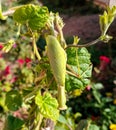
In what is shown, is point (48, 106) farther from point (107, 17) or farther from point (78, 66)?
point (107, 17)

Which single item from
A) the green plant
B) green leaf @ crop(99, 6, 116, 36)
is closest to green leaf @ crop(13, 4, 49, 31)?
the green plant

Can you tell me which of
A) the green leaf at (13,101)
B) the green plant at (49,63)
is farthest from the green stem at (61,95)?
the green leaf at (13,101)

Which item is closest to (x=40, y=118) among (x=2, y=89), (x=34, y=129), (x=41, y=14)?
(x=34, y=129)

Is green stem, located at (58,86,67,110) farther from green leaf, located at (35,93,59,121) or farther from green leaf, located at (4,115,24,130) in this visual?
green leaf, located at (4,115,24,130)

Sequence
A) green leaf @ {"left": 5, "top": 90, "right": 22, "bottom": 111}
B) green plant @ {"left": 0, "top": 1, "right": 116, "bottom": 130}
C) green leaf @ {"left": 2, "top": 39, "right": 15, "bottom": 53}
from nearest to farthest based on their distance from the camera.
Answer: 1. green plant @ {"left": 0, "top": 1, "right": 116, "bottom": 130}
2. green leaf @ {"left": 2, "top": 39, "right": 15, "bottom": 53}
3. green leaf @ {"left": 5, "top": 90, "right": 22, "bottom": 111}

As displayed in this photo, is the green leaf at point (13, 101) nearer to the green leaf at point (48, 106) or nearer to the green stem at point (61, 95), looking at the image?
the green leaf at point (48, 106)

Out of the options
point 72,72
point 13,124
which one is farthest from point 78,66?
point 13,124

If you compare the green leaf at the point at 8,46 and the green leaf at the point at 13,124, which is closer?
the green leaf at the point at 8,46
